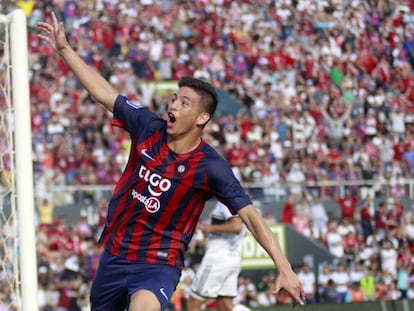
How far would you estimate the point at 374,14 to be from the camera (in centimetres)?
2698

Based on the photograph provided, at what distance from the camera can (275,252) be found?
6.00m

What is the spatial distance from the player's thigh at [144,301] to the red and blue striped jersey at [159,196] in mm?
277

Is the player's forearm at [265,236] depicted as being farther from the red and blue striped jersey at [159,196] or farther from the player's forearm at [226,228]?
the player's forearm at [226,228]

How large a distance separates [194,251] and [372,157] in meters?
6.67

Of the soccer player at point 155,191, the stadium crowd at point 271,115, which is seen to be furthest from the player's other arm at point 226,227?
the stadium crowd at point 271,115

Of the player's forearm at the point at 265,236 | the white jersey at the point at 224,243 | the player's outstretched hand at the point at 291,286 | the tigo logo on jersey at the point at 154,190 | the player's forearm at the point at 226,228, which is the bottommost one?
the white jersey at the point at 224,243

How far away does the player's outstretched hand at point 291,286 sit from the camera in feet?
18.7

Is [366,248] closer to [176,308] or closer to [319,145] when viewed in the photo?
[319,145]

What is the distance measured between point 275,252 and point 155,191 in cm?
100

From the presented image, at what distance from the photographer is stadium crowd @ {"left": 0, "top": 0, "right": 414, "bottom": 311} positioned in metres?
18.3

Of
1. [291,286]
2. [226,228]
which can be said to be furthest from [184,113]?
[226,228]

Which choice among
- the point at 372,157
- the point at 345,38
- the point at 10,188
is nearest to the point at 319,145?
the point at 372,157

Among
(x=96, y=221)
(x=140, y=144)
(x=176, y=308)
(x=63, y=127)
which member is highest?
(x=140, y=144)

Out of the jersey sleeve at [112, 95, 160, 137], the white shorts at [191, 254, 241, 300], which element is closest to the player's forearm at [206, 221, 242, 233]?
the white shorts at [191, 254, 241, 300]
